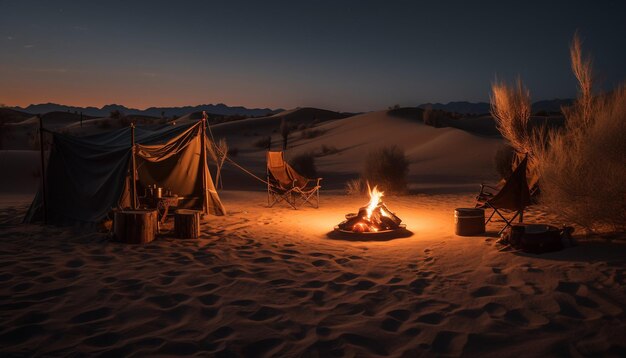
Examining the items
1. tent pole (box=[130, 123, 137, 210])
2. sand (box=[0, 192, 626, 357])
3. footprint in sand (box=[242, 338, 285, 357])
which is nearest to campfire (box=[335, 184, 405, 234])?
sand (box=[0, 192, 626, 357])

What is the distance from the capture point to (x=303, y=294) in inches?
166

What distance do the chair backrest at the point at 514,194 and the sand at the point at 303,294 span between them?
1.64ft

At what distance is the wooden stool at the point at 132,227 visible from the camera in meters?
6.27

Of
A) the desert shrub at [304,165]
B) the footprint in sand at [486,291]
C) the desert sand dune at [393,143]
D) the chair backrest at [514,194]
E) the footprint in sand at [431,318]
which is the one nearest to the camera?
the footprint in sand at [431,318]

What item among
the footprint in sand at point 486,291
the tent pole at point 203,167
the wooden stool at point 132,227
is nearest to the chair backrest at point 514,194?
the footprint in sand at point 486,291

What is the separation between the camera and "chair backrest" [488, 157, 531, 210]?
6410 millimetres

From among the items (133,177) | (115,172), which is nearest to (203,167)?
(133,177)

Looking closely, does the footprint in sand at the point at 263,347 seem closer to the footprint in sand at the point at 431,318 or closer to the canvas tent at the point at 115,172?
the footprint in sand at the point at 431,318

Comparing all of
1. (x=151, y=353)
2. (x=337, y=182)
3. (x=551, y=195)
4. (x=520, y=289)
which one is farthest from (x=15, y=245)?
(x=337, y=182)

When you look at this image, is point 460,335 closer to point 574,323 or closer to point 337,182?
point 574,323

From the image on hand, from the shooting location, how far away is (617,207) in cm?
539

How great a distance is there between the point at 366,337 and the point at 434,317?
679 millimetres

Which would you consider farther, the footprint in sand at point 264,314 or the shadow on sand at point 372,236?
the shadow on sand at point 372,236

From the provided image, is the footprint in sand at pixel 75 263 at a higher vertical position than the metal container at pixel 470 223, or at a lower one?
lower
